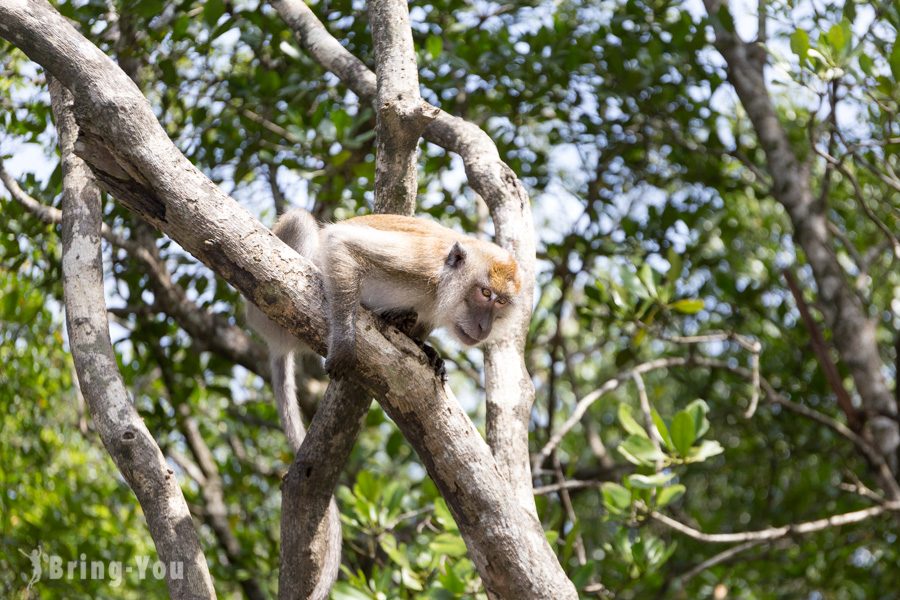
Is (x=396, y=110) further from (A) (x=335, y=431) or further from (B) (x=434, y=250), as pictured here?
(A) (x=335, y=431)

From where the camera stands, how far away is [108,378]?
3.49 m

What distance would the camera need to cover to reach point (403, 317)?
4320 mm

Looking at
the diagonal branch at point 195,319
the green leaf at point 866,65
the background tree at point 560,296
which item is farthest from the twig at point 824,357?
the diagonal branch at point 195,319

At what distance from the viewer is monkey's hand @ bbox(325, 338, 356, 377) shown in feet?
10.6

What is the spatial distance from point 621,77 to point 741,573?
4044 millimetres

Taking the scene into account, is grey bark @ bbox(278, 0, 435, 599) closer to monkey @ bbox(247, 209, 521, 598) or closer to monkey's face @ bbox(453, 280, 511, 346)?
monkey @ bbox(247, 209, 521, 598)

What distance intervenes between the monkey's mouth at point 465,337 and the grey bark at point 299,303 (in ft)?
3.50

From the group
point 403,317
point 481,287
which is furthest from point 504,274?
point 403,317

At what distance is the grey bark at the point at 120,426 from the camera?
333 cm

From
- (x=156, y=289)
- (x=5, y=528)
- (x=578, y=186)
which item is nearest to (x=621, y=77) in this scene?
(x=578, y=186)

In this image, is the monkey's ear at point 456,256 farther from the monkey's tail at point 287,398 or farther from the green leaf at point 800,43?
the green leaf at point 800,43

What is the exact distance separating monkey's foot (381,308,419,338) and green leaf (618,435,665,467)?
119 cm

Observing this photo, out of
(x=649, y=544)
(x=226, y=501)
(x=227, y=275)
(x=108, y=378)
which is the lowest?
(x=226, y=501)

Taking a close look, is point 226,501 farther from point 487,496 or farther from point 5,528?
point 487,496
